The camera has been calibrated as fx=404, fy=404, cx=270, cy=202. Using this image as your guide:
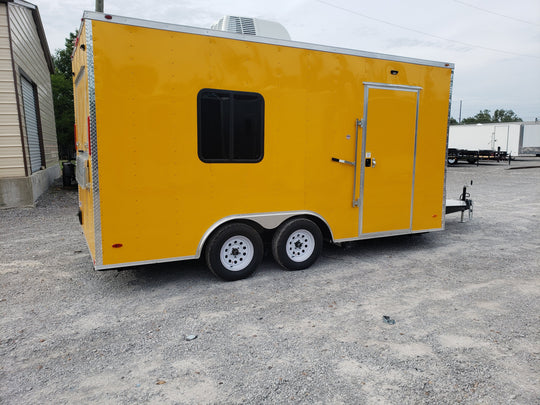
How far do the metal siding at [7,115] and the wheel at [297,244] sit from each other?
25.1ft

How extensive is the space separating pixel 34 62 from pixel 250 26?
1062 centimetres

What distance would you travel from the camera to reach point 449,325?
12.6ft

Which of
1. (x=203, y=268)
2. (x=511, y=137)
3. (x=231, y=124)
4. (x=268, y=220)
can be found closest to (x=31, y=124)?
(x=203, y=268)

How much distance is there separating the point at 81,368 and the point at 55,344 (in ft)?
1.76

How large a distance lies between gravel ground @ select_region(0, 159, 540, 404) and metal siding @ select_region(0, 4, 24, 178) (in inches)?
161

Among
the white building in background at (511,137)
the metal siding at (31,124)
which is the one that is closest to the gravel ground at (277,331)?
the metal siding at (31,124)

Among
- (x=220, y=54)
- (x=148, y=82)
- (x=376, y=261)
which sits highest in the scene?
(x=220, y=54)

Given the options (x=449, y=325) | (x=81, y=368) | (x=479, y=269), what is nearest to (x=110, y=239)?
(x=81, y=368)

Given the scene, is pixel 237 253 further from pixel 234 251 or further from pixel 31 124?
pixel 31 124

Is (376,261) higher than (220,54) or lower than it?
lower

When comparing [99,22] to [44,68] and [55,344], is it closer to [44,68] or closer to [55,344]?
[55,344]

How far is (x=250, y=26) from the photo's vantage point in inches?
205

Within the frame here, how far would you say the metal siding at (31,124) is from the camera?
435 inches

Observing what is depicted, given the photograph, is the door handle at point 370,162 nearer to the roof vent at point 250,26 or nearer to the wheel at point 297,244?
the wheel at point 297,244
